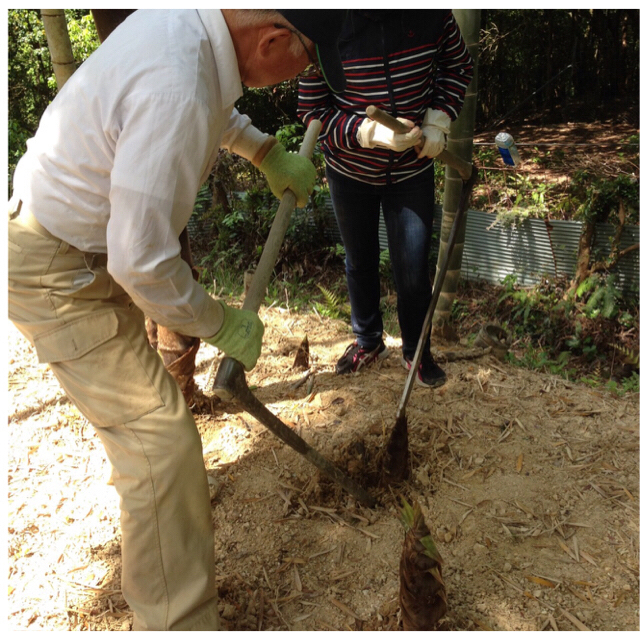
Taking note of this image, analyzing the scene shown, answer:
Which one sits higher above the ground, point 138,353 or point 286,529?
point 138,353

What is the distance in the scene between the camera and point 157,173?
1.51m

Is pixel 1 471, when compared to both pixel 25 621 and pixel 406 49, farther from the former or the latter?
pixel 406 49

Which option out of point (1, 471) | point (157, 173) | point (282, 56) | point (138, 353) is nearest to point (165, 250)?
point (157, 173)

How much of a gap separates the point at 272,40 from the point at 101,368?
1109 millimetres

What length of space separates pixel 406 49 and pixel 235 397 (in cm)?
171

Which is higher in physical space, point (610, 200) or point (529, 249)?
point (610, 200)

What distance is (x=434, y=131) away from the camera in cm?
263

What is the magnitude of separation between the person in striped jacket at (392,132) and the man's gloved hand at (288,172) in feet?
0.97

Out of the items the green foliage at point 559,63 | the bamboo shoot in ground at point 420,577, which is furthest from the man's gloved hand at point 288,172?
the green foliage at point 559,63

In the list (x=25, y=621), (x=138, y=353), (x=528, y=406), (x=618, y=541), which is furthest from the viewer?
(x=528, y=406)

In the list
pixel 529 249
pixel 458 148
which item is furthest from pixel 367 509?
pixel 529 249

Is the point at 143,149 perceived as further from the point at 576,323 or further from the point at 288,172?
the point at 576,323

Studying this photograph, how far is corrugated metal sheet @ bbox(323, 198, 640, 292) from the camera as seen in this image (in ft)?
15.7

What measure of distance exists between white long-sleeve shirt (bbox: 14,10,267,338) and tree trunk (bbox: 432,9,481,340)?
178cm
